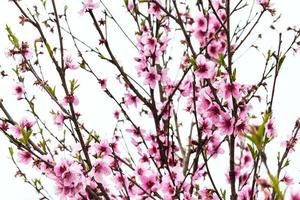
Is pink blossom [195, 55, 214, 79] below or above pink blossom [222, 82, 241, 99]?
above

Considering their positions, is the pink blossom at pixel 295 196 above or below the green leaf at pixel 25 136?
below

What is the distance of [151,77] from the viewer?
13.0 ft

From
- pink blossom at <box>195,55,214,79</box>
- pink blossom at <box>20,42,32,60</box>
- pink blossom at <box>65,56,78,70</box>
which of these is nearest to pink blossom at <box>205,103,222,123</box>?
pink blossom at <box>195,55,214,79</box>

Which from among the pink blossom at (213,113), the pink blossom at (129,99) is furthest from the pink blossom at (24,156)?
the pink blossom at (213,113)

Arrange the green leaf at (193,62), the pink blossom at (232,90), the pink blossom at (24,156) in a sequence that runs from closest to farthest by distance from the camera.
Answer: the pink blossom at (232,90)
the green leaf at (193,62)
the pink blossom at (24,156)

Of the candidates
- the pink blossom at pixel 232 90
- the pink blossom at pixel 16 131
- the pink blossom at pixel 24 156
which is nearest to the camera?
the pink blossom at pixel 232 90

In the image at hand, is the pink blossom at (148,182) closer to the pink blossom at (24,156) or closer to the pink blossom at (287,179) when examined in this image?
the pink blossom at (24,156)

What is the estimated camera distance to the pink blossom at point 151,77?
394 centimetres

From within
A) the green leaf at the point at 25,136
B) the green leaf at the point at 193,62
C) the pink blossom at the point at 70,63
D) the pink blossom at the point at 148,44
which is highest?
the pink blossom at the point at 148,44

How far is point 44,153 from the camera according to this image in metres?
3.35

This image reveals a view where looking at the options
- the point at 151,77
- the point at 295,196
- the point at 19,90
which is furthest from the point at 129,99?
the point at 295,196

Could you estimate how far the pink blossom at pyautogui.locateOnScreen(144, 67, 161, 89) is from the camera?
3.94m

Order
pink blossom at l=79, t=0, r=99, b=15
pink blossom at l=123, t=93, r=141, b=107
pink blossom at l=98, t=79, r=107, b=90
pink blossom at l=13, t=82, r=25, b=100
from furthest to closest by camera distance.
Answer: pink blossom at l=123, t=93, r=141, b=107 → pink blossom at l=98, t=79, r=107, b=90 → pink blossom at l=13, t=82, r=25, b=100 → pink blossom at l=79, t=0, r=99, b=15

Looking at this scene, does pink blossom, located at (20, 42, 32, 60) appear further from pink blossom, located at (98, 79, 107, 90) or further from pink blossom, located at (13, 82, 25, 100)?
pink blossom, located at (98, 79, 107, 90)
